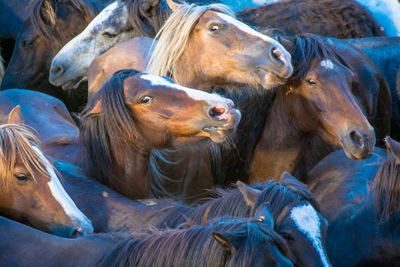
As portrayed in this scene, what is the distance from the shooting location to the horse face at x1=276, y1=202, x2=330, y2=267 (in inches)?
80.4

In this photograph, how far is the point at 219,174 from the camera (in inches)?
144

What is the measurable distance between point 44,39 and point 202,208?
2.65 metres

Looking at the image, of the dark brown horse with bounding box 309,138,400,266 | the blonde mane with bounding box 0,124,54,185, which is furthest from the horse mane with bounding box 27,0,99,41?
the dark brown horse with bounding box 309,138,400,266

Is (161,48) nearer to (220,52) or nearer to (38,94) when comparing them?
(220,52)

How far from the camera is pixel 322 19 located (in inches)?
198

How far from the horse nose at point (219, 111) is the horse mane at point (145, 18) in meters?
1.54

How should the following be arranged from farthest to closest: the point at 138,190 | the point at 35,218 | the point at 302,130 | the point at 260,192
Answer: the point at 302,130 → the point at 138,190 → the point at 35,218 → the point at 260,192

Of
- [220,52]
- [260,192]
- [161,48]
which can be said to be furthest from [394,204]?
[161,48]

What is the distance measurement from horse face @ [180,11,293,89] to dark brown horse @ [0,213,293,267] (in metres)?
1.33

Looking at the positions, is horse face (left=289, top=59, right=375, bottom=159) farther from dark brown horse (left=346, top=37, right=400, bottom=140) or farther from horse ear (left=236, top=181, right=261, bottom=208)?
dark brown horse (left=346, top=37, right=400, bottom=140)

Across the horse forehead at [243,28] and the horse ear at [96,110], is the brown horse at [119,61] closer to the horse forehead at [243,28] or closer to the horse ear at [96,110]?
the horse forehead at [243,28]

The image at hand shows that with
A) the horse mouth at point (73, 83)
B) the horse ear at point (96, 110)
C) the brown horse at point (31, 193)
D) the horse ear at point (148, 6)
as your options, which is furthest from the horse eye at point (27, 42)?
the brown horse at point (31, 193)

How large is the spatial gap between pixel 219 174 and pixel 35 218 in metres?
1.31

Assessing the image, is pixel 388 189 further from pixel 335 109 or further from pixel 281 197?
pixel 335 109
